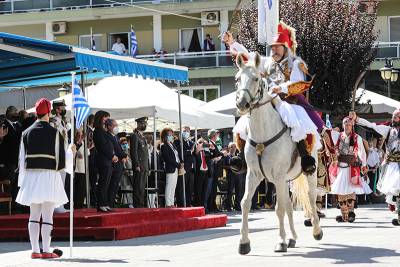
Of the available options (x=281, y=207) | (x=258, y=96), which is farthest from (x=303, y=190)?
(x=258, y=96)

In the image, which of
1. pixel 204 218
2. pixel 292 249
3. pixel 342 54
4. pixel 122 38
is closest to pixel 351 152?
pixel 204 218

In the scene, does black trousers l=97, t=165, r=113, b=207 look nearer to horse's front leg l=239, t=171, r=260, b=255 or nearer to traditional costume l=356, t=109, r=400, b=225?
traditional costume l=356, t=109, r=400, b=225

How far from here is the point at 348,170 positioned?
71.4 feet

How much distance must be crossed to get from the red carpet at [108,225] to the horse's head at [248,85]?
16.5ft

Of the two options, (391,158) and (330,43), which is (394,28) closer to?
(330,43)

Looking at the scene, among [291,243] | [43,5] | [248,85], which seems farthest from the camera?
[43,5]

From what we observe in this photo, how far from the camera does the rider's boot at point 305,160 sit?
47.7 feet

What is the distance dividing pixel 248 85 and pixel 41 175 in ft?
11.0

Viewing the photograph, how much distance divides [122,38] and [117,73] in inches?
1294

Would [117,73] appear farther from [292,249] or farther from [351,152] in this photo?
[292,249]

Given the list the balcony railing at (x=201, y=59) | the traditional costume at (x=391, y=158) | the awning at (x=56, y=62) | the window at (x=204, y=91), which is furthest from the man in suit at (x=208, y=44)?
the traditional costume at (x=391, y=158)

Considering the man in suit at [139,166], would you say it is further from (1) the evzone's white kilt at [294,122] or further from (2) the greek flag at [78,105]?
(1) the evzone's white kilt at [294,122]

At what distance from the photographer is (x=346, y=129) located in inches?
841

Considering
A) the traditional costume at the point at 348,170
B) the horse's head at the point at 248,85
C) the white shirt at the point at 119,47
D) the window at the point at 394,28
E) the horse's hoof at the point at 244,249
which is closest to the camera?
the horse's head at the point at 248,85
